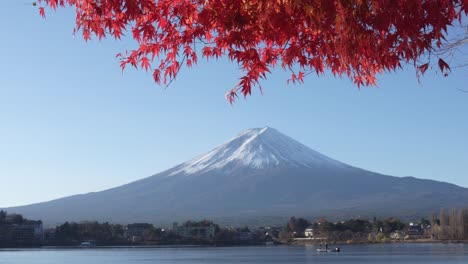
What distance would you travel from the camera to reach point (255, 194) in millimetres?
118188

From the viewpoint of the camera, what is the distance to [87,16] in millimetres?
4227

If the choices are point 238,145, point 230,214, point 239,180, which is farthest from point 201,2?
point 238,145

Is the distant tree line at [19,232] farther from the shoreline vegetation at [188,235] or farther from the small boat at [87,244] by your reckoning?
the small boat at [87,244]

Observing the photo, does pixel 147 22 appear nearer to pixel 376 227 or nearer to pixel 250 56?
pixel 250 56

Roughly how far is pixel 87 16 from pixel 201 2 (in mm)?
689

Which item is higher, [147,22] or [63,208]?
[63,208]

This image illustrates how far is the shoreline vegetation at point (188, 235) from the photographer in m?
68.6

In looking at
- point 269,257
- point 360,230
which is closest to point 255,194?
point 360,230

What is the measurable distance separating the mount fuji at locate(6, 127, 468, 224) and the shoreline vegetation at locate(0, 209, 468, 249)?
1811cm

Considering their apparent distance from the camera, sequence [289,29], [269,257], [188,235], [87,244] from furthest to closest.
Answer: [188,235]
[87,244]
[269,257]
[289,29]

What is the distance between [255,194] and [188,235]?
155 ft

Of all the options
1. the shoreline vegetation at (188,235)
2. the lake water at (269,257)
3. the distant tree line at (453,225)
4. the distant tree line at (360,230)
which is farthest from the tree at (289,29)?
the distant tree line at (360,230)

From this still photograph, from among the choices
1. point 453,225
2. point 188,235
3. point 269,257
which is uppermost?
point 453,225

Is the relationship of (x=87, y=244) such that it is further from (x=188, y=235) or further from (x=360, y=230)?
(x=360, y=230)
